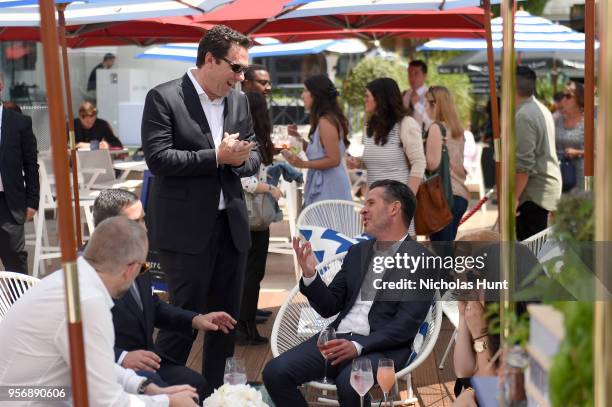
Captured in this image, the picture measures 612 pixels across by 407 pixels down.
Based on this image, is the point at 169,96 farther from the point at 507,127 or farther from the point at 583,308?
the point at 583,308

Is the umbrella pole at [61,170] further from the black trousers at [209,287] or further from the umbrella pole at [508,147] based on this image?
the black trousers at [209,287]

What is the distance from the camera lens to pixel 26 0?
5426 mm

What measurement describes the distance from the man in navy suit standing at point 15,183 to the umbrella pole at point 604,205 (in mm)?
4971

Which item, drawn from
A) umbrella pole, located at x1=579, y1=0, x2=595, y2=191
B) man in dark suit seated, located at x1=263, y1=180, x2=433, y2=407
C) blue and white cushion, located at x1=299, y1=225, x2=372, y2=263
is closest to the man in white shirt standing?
blue and white cushion, located at x1=299, y1=225, x2=372, y2=263

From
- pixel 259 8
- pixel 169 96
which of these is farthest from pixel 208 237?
pixel 259 8

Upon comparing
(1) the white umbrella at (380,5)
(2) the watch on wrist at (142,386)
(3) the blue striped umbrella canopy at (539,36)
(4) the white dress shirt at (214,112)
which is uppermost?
(1) the white umbrella at (380,5)

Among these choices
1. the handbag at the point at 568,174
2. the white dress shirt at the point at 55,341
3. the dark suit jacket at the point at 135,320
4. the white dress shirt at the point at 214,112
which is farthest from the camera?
the handbag at the point at 568,174

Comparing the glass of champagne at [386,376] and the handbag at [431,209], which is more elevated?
the handbag at [431,209]

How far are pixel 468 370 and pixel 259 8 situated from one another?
4595 mm

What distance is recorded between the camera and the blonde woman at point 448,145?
22.2 feet

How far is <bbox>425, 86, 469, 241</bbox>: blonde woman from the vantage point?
678 centimetres

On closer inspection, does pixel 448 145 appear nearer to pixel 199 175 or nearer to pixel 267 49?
pixel 199 175

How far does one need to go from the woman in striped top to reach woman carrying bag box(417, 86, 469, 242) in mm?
383

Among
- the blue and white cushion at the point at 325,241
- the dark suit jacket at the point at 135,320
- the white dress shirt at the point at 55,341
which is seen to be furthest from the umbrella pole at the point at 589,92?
the white dress shirt at the point at 55,341
